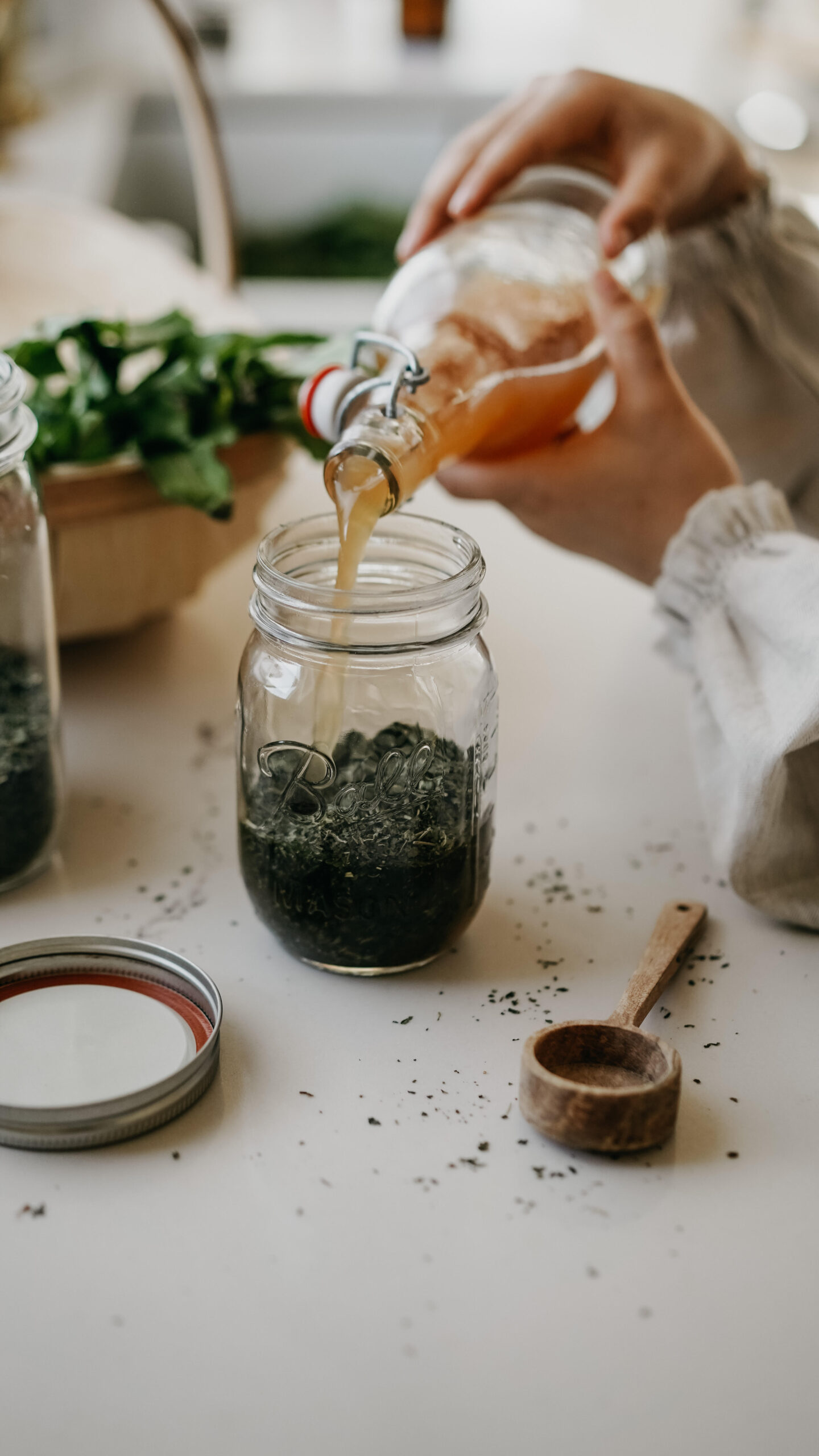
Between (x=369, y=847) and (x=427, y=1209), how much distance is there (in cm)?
17

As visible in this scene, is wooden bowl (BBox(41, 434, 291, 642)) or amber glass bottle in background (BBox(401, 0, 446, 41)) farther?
amber glass bottle in background (BBox(401, 0, 446, 41))

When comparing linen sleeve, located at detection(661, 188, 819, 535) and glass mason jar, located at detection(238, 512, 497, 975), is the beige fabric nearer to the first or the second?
glass mason jar, located at detection(238, 512, 497, 975)

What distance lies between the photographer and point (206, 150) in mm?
1263

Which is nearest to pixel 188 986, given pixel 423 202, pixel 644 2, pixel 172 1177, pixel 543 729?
pixel 172 1177

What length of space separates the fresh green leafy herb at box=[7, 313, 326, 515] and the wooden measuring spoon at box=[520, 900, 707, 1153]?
0.41 meters

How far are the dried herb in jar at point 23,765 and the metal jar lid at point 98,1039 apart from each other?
0.34 feet

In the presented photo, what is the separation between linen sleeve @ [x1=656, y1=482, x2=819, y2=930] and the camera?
691mm

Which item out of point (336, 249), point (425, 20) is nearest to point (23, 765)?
point (336, 249)

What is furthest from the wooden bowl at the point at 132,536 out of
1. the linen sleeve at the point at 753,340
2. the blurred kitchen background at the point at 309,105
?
the blurred kitchen background at the point at 309,105

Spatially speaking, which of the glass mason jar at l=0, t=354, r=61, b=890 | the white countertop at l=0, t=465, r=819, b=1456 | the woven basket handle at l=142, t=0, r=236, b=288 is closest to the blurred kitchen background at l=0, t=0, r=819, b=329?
the woven basket handle at l=142, t=0, r=236, b=288

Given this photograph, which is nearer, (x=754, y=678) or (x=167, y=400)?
(x=754, y=678)

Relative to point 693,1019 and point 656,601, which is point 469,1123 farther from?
point 656,601

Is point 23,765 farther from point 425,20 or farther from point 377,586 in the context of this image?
point 425,20

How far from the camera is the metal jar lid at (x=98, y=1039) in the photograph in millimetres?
561
